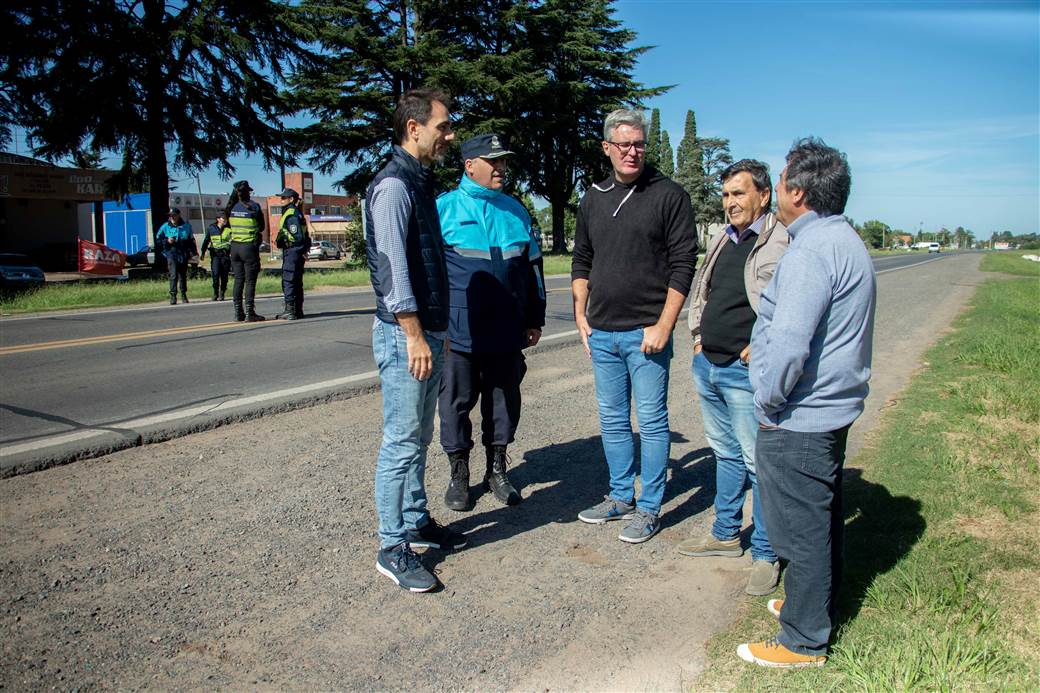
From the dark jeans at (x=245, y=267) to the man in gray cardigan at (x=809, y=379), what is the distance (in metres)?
10.5

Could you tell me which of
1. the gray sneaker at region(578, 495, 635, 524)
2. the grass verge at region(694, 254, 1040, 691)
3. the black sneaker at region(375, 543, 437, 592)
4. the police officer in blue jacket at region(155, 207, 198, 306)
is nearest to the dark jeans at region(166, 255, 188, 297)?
the police officer in blue jacket at region(155, 207, 198, 306)

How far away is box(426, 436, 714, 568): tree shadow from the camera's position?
4.07 m

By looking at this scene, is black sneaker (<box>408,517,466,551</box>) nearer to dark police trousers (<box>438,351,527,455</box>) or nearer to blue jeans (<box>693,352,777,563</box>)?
dark police trousers (<box>438,351,527,455</box>)

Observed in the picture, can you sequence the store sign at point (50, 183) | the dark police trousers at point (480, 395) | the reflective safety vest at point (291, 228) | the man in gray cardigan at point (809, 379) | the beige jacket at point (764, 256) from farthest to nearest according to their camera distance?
the store sign at point (50, 183)
the reflective safety vest at point (291, 228)
the dark police trousers at point (480, 395)
the beige jacket at point (764, 256)
the man in gray cardigan at point (809, 379)

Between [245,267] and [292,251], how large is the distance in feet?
2.56

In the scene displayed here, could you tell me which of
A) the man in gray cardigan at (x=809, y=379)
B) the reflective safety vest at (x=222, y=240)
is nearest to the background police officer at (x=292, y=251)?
the reflective safety vest at (x=222, y=240)

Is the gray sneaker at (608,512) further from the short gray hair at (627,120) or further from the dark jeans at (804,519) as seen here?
the short gray hair at (627,120)

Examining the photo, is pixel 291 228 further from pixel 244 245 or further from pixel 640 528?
pixel 640 528

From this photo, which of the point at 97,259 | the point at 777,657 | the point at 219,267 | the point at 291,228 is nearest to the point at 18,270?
the point at 97,259

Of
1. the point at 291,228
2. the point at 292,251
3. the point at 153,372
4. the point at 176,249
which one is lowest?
the point at 153,372

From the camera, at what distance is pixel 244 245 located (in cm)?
1196

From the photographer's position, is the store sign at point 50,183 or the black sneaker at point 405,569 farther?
the store sign at point 50,183

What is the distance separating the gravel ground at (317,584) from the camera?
2717 mm

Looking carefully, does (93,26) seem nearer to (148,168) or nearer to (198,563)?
(148,168)
